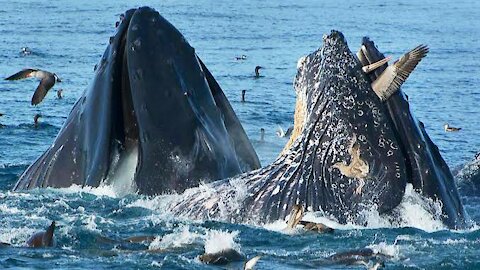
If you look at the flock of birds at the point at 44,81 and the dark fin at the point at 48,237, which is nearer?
the dark fin at the point at 48,237

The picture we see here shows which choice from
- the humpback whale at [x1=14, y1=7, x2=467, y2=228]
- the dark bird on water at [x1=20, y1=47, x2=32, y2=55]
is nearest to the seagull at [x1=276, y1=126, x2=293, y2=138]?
the humpback whale at [x1=14, y1=7, x2=467, y2=228]

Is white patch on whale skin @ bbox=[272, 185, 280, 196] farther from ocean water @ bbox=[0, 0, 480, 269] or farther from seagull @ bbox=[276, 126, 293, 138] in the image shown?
seagull @ bbox=[276, 126, 293, 138]

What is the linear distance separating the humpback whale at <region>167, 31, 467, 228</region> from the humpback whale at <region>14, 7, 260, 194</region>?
445 mm

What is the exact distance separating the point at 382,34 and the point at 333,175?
34526 mm

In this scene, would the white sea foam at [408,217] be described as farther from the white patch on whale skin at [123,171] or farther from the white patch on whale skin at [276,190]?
the white patch on whale skin at [123,171]

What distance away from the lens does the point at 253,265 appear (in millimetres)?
8445

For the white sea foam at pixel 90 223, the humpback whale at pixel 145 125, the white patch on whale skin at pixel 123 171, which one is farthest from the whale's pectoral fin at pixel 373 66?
the white sea foam at pixel 90 223

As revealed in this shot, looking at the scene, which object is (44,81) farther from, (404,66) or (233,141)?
(404,66)

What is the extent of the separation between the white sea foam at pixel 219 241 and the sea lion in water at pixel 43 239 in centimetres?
123

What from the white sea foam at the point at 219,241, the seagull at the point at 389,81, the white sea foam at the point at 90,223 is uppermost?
the seagull at the point at 389,81

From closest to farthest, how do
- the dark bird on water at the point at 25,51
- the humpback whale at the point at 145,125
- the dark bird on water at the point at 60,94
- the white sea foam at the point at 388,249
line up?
1. the white sea foam at the point at 388,249
2. the humpback whale at the point at 145,125
3. the dark bird on water at the point at 60,94
4. the dark bird on water at the point at 25,51

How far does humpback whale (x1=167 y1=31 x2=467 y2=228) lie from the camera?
896 cm

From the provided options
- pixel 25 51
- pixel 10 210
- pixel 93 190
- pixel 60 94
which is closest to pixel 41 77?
pixel 10 210

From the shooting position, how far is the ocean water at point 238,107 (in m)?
9.06
